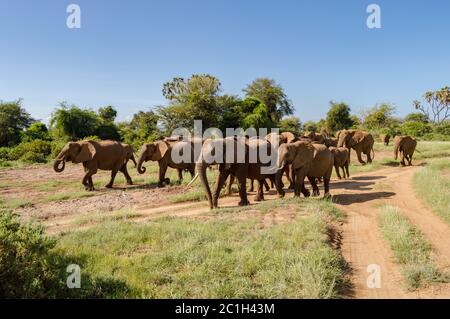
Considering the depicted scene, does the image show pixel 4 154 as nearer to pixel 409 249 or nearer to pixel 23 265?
pixel 23 265

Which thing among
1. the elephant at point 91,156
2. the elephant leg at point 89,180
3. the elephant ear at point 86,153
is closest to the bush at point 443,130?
the elephant at point 91,156

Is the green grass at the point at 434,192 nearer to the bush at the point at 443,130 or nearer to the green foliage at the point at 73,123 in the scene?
the green foliage at the point at 73,123

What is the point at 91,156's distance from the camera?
45.3 ft

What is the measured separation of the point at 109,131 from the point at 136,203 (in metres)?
27.5

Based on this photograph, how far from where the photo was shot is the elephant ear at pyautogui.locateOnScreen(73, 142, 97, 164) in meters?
13.8

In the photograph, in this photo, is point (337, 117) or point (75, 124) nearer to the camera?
point (75, 124)

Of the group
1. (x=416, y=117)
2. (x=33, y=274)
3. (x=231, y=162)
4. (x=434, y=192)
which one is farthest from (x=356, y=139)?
(x=416, y=117)

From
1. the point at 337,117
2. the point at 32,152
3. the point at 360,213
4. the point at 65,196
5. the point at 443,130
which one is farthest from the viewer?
the point at 337,117

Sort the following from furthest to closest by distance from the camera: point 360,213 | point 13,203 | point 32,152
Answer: point 32,152 → point 13,203 → point 360,213

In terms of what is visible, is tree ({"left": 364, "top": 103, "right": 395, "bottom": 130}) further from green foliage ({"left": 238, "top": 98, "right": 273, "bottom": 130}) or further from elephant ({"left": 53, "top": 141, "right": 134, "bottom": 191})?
elephant ({"left": 53, "top": 141, "right": 134, "bottom": 191})

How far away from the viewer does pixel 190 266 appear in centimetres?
527

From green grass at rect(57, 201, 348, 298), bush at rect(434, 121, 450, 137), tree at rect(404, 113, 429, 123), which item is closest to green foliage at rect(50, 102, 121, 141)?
green grass at rect(57, 201, 348, 298)

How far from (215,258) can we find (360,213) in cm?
508
